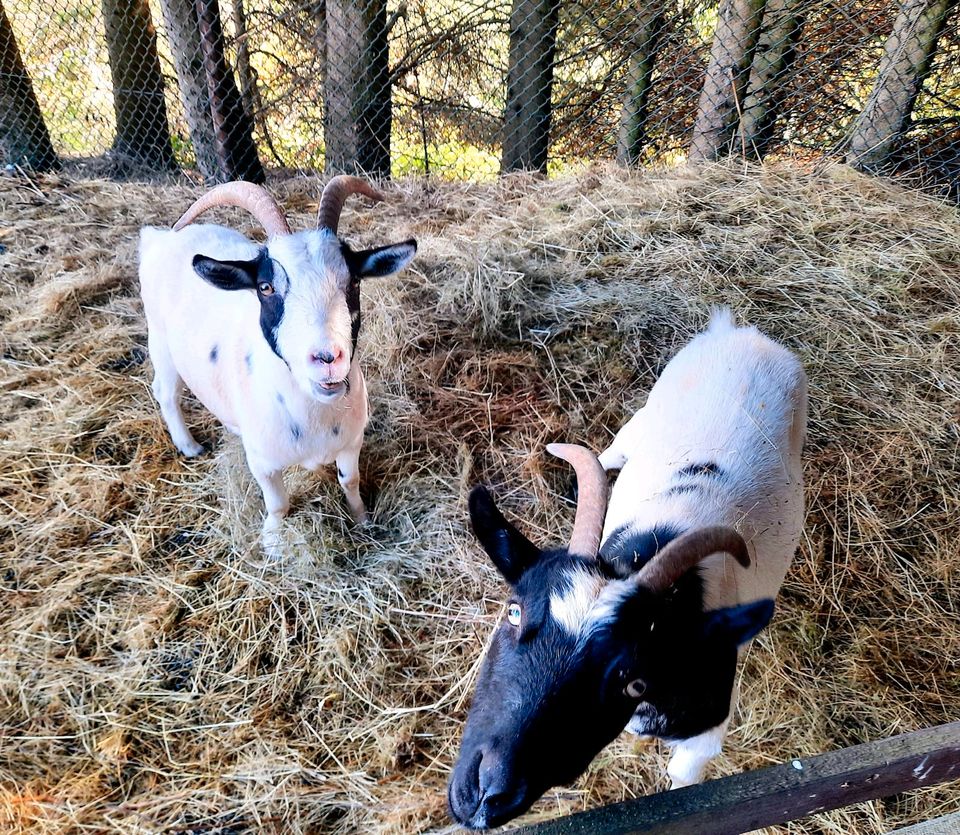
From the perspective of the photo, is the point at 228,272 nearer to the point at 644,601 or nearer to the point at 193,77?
the point at 644,601

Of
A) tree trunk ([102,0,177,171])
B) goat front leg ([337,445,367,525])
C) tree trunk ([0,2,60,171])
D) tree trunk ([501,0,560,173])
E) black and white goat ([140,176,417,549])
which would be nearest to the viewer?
black and white goat ([140,176,417,549])

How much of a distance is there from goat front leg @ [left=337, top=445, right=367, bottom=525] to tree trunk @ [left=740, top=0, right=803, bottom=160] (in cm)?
490

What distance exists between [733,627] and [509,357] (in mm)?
2507

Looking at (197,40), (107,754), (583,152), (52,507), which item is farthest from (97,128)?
(107,754)

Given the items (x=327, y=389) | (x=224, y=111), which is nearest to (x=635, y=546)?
(x=327, y=389)

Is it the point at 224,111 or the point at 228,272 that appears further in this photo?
the point at 224,111

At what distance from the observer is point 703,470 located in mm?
2541

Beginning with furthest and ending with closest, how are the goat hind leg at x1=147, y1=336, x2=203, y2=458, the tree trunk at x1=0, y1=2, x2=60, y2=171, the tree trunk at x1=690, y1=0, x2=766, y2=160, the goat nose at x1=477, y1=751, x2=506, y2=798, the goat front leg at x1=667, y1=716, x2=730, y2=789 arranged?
1. the tree trunk at x1=0, y1=2, x2=60, y2=171
2. the tree trunk at x1=690, y1=0, x2=766, y2=160
3. the goat hind leg at x1=147, y1=336, x2=203, y2=458
4. the goat front leg at x1=667, y1=716, x2=730, y2=789
5. the goat nose at x1=477, y1=751, x2=506, y2=798

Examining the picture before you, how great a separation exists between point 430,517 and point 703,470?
5.06 ft

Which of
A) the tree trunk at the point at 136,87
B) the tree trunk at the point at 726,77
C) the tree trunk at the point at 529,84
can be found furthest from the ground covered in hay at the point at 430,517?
the tree trunk at the point at 136,87

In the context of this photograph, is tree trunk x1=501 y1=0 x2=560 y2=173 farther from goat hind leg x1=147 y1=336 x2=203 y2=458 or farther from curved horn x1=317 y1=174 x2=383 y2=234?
goat hind leg x1=147 y1=336 x2=203 y2=458

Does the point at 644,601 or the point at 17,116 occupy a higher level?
the point at 17,116

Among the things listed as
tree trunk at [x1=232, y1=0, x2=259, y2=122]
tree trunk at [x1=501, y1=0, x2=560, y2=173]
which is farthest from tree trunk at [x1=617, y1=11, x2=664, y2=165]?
tree trunk at [x1=232, y1=0, x2=259, y2=122]

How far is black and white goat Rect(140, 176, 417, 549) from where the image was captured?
260cm
